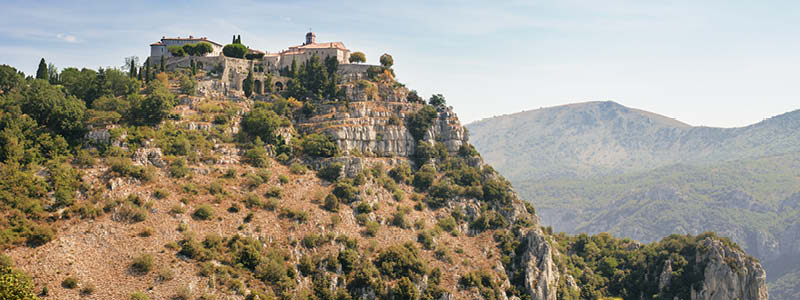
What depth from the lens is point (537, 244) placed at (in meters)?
94.9

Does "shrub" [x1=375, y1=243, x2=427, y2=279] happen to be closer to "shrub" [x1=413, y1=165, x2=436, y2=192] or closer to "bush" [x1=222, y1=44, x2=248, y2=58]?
"shrub" [x1=413, y1=165, x2=436, y2=192]

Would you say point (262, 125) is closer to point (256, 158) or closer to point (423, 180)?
point (256, 158)

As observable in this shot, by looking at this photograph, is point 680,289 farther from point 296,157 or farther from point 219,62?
point 219,62

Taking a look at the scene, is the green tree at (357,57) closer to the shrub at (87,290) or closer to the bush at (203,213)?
Answer: the bush at (203,213)

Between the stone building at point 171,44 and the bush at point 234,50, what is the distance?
112 inches

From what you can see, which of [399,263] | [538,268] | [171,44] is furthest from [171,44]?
[538,268]

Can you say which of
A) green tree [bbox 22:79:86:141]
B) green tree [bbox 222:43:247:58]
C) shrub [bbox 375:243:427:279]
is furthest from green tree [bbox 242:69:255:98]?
shrub [bbox 375:243:427:279]

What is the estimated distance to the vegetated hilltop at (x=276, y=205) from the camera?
6525 centimetres

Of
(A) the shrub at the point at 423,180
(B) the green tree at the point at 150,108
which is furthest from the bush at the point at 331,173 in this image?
(B) the green tree at the point at 150,108

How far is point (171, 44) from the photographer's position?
121 meters

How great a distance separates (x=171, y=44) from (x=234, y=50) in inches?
558

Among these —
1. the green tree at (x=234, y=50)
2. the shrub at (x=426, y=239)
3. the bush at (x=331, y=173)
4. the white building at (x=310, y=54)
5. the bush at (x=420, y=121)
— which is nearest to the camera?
the shrub at (x=426, y=239)

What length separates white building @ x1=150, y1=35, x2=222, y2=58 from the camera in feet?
392

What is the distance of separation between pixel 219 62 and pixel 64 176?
4826cm
